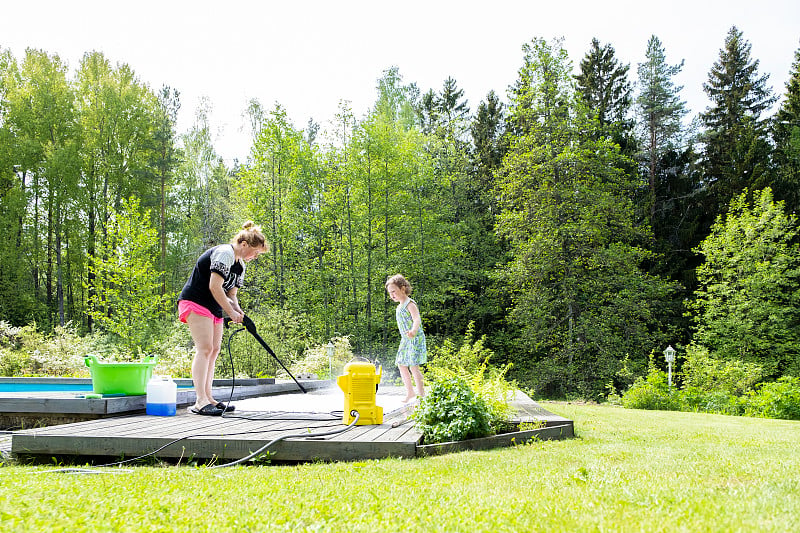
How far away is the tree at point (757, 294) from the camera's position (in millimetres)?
18625

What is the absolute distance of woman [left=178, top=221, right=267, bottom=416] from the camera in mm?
4625

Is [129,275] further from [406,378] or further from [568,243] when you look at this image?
[406,378]


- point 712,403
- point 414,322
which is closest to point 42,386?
point 414,322

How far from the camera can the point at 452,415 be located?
4.16 meters

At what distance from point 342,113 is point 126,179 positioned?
965 cm

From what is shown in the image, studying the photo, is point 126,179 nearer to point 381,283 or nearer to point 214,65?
point 214,65

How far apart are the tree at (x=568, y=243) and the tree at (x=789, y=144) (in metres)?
7.25

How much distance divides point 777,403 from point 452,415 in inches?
331

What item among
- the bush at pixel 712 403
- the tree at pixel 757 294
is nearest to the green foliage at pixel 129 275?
the bush at pixel 712 403

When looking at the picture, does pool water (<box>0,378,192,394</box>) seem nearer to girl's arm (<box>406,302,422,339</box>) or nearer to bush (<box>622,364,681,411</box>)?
girl's arm (<box>406,302,422,339</box>)

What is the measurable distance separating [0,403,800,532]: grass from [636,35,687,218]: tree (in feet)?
76.0

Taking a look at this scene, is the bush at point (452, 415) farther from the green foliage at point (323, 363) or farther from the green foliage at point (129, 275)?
the green foliage at point (129, 275)

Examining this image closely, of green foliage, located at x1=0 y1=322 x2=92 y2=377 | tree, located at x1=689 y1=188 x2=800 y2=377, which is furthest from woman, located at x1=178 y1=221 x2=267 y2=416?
tree, located at x1=689 y1=188 x2=800 y2=377

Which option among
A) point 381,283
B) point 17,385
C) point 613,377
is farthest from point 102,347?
point 613,377
